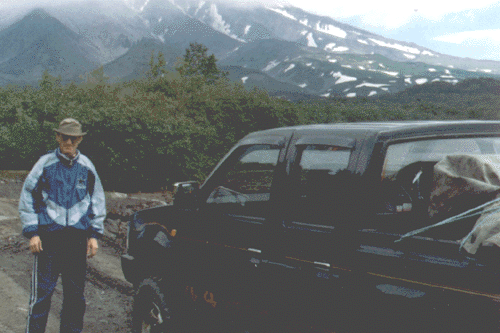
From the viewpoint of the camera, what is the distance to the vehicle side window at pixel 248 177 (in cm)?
310

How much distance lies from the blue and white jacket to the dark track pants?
102 millimetres

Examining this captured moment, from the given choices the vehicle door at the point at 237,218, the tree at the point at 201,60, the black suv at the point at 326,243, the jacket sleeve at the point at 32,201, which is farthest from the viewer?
the tree at the point at 201,60

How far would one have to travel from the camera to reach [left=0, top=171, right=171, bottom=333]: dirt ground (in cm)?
482

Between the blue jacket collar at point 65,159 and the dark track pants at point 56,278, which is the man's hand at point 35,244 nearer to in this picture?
the dark track pants at point 56,278

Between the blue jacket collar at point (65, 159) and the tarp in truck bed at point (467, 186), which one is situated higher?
the tarp in truck bed at point (467, 186)

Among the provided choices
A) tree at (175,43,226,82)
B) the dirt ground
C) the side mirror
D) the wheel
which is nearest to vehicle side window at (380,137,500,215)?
the side mirror

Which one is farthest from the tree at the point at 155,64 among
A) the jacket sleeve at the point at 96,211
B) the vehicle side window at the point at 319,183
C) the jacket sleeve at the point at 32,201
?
the vehicle side window at the point at 319,183

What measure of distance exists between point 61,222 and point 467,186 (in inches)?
107

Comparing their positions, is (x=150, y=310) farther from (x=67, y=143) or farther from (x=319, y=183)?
(x=319, y=183)

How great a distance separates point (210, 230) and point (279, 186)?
2.26 ft

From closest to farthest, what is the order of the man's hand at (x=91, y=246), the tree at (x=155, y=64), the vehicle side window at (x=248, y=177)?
the vehicle side window at (x=248, y=177) < the man's hand at (x=91, y=246) < the tree at (x=155, y=64)

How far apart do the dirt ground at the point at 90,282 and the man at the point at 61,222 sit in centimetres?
103

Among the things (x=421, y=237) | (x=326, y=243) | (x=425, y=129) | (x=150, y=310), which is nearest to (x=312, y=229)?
(x=326, y=243)

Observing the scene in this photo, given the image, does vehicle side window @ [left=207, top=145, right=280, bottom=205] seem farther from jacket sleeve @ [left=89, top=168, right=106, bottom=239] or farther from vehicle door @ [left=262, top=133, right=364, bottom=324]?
jacket sleeve @ [left=89, top=168, right=106, bottom=239]
